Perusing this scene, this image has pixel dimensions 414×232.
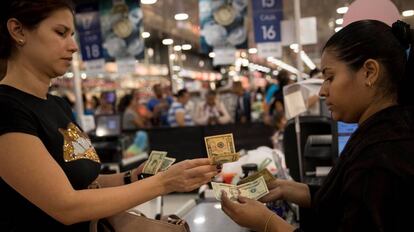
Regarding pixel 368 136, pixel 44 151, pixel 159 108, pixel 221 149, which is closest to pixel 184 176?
pixel 221 149

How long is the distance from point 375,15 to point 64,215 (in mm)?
1820

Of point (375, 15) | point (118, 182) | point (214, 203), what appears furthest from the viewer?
point (214, 203)

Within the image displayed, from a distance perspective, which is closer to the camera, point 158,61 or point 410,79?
point 410,79

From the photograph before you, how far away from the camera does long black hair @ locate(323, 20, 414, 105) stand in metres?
1.25

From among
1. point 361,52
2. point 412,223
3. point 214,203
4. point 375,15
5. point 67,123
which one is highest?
point 375,15

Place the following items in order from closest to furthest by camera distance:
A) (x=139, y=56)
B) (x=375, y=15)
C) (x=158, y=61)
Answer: (x=375, y=15) → (x=139, y=56) → (x=158, y=61)

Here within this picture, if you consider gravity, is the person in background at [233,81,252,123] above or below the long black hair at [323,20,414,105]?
below

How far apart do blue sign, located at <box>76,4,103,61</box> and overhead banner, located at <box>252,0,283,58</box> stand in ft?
10.2

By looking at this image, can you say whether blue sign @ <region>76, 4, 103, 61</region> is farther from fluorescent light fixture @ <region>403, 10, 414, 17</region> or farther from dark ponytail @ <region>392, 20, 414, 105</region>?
dark ponytail @ <region>392, 20, 414, 105</region>

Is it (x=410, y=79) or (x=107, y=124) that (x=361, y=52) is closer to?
(x=410, y=79)

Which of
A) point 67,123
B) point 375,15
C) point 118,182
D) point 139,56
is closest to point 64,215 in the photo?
point 67,123

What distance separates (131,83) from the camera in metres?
22.7

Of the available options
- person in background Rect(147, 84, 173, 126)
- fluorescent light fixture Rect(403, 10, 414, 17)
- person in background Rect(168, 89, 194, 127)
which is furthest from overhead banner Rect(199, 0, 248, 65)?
fluorescent light fixture Rect(403, 10, 414, 17)

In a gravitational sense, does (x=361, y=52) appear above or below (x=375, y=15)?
below
